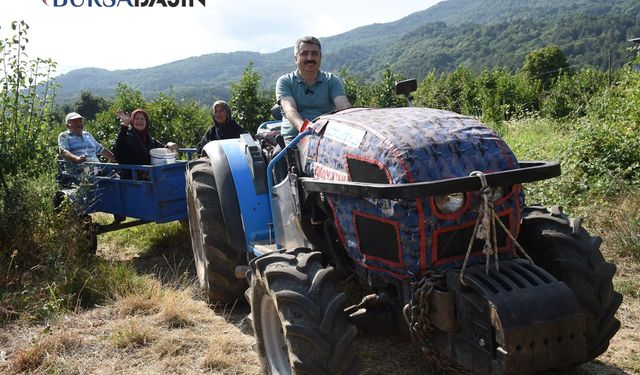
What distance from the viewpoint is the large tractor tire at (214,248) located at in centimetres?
462

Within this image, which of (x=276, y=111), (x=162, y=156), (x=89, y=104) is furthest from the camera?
(x=89, y=104)

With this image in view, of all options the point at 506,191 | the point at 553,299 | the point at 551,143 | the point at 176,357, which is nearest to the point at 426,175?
the point at 506,191

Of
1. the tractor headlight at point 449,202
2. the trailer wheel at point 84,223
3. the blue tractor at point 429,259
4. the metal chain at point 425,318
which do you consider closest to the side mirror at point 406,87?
the blue tractor at point 429,259

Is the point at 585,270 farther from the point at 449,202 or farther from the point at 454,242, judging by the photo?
the point at 449,202

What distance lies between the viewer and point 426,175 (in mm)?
2871

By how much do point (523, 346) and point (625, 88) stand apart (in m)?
6.84

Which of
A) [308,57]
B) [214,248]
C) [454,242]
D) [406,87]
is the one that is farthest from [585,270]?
[214,248]

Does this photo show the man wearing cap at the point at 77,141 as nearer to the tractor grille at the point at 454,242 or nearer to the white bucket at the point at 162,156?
the white bucket at the point at 162,156

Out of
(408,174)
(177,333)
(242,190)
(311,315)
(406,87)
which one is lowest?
(177,333)

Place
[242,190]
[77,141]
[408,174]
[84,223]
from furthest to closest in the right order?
[77,141], [84,223], [242,190], [408,174]

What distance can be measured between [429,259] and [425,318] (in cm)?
29

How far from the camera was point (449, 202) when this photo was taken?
9.59 ft

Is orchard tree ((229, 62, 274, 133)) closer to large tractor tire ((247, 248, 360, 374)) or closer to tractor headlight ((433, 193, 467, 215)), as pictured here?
large tractor tire ((247, 248, 360, 374))

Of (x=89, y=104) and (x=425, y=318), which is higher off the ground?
(x=89, y=104)
